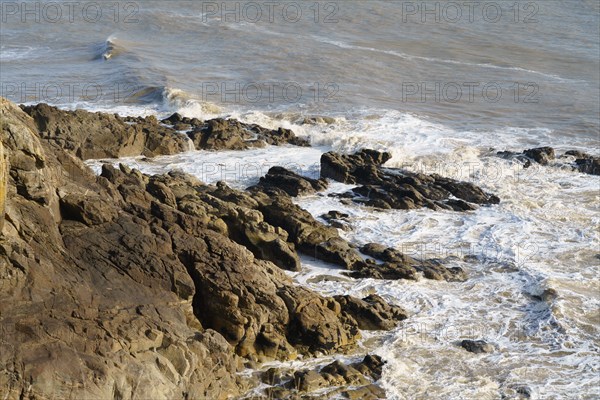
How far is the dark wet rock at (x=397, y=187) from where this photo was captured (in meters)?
24.9

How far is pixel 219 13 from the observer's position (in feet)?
177

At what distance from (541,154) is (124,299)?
62.7ft

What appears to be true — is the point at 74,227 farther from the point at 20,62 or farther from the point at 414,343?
the point at 20,62

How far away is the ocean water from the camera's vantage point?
17656mm

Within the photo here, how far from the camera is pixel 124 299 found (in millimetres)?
13914

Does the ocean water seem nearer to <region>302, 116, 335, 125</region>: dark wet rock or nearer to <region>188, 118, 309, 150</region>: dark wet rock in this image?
<region>302, 116, 335, 125</region>: dark wet rock

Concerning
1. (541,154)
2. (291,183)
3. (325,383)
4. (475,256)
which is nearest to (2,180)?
(325,383)

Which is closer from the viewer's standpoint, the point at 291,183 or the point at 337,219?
the point at 337,219

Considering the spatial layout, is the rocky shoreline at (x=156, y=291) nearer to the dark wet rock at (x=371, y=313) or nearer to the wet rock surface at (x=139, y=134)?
the dark wet rock at (x=371, y=313)

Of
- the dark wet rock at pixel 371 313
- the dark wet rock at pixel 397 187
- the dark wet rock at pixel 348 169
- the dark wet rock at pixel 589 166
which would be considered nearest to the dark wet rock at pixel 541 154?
the dark wet rock at pixel 589 166

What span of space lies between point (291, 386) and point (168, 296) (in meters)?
2.47

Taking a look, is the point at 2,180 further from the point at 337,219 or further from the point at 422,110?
the point at 422,110

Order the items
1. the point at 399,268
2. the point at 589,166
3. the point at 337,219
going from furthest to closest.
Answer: the point at 589,166 < the point at 337,219 < the point at 399,268

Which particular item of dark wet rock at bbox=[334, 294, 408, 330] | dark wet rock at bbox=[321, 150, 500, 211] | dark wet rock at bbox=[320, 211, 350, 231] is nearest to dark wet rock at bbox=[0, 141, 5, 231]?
dark wet rock at bbox=[334, 294, 408, 330]
